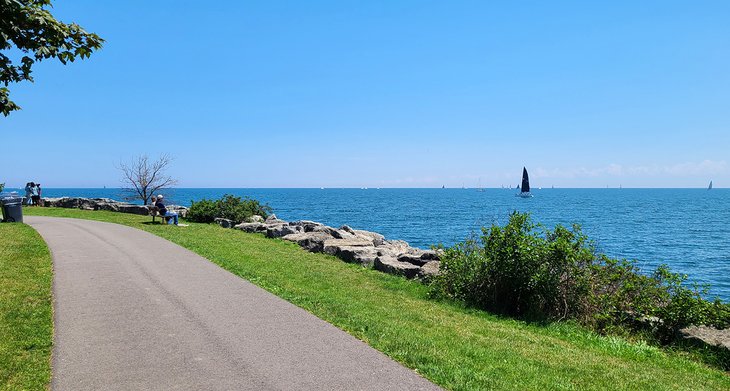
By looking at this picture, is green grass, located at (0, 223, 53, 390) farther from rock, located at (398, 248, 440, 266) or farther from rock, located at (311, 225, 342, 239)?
rock, located at (311, 225, 342, 239)

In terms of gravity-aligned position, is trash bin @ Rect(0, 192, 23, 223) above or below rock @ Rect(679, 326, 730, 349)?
above

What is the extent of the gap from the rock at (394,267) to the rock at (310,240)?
3.36 meters

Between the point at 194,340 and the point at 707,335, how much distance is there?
9049 mm

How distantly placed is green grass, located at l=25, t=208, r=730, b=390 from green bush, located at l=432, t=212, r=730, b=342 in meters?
0.80

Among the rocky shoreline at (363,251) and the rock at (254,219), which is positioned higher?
the rock at (254,219)

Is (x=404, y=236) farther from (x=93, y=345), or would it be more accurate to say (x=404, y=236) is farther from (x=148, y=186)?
(x=93, y=345)

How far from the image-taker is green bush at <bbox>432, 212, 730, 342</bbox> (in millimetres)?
9695

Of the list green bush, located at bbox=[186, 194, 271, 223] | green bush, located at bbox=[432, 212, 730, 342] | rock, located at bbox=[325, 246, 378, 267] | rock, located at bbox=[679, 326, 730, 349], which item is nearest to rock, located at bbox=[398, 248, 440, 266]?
rock, located at bbox=[325, 246, 378, 267]

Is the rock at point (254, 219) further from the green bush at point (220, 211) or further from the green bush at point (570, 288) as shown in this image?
the green bush at point (570, 288)

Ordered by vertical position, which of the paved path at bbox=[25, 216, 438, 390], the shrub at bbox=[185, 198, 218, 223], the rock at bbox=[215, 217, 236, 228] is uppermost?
the shrub at bbox=[185, 198, 218, 223]

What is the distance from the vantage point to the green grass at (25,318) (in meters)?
5.41

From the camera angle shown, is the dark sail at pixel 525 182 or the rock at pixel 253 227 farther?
the dark sail at pixel 525 182

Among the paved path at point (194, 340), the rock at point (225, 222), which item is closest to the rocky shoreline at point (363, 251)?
the rock at point (225, 222)

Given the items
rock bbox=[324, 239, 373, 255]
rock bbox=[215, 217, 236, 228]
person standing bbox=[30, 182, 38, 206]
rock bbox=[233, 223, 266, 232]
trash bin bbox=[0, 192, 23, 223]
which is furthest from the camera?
person standing bbox=[30, 182, 38, 206]
